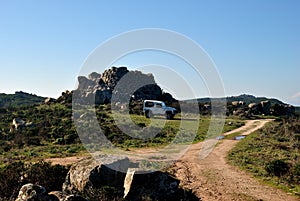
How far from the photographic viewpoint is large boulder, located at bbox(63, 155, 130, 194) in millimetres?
12602

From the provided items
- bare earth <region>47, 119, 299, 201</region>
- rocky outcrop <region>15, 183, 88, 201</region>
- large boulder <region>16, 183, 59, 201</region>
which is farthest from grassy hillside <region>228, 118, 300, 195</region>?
large boulder <region>16, 183, 59, 201</region>

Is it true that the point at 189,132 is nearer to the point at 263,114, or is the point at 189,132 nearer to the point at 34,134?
the point at 34,134

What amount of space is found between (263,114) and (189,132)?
3556 centimetres

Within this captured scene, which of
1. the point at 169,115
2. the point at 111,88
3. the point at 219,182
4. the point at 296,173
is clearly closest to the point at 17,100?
the point at 111,88

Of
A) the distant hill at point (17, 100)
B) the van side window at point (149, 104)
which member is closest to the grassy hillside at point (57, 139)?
the van side window at point (149, 104)

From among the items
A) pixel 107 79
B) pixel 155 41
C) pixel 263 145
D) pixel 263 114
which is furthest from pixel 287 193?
pixel 107 79

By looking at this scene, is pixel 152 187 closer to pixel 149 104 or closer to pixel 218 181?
pixel 218 181

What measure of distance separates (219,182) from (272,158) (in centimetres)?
645

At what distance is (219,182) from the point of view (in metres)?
15.3

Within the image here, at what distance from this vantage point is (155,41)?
1412 cm

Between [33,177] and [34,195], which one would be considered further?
[33,177]

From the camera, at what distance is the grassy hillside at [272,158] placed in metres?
15.6

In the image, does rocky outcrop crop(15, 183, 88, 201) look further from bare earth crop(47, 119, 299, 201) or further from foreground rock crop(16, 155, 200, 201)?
bare earth crop(47, 119, 299, 201)

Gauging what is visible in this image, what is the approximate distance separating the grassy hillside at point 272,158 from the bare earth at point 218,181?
77 cm
